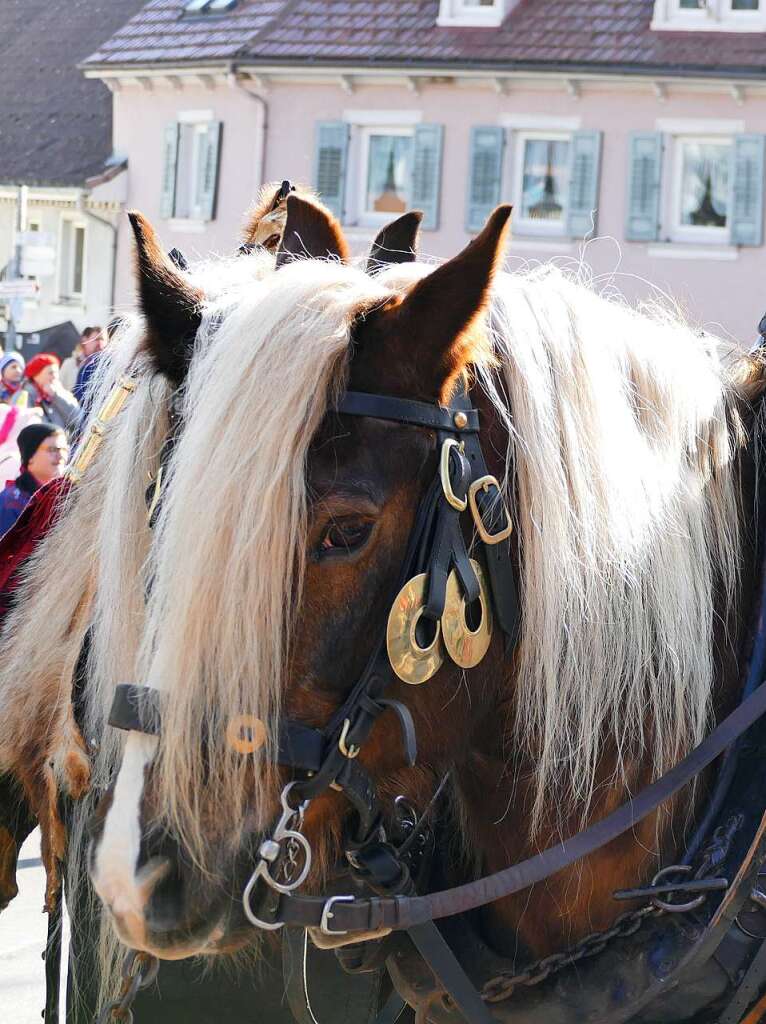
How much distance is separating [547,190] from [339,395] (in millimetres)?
18395

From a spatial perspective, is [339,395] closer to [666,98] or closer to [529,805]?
[529,805]

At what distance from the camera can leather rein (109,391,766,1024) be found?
1.78 m

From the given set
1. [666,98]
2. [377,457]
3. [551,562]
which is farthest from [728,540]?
[666,98]

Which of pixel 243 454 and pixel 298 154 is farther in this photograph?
pixel 298 154

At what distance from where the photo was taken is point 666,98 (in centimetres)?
1869

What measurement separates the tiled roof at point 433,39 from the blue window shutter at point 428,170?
3.02ft

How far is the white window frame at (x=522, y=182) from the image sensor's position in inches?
762

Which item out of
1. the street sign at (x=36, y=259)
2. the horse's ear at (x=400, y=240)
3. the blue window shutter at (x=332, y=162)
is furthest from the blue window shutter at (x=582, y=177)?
the horse's ear at (x=400, y=240)

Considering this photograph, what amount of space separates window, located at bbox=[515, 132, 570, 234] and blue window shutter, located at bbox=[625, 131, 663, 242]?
938mm

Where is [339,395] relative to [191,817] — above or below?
above

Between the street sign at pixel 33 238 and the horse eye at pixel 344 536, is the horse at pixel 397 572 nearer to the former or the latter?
the horse eye at pixel 344 536

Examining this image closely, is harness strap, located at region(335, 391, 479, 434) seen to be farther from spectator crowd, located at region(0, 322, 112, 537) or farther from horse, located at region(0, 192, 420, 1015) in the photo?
spectator crowd, located at region(0, 322, 112, 537)

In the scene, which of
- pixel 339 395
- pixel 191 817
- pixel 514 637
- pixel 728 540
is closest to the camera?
pixel 191 817

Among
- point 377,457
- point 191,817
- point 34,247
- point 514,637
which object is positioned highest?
point 377,457
